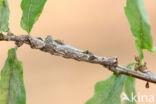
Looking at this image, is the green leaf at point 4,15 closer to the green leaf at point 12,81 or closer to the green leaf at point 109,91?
the green leaf at point 12,81

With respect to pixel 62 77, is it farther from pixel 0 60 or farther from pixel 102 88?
pixel 102 88

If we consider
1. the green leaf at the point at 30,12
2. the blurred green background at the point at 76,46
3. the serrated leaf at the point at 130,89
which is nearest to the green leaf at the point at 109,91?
the serrated leaf at the point at 130,89

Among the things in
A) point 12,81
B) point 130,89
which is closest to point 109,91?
point 130,89

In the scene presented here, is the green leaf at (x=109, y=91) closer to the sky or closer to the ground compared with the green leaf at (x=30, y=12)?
closer to the ground

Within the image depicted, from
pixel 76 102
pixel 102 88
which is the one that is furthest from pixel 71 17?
pixel 102 88

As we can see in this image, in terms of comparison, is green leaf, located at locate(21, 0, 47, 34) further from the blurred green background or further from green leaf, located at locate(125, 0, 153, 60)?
the blurred green background

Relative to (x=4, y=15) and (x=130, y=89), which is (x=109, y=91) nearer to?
(x=130, y=89)
